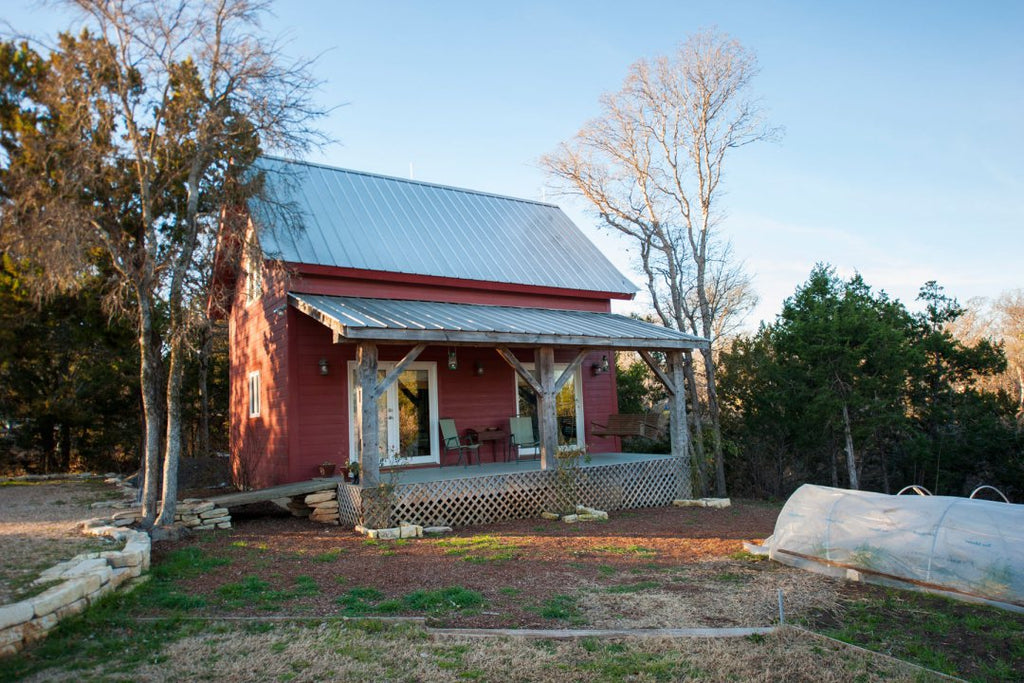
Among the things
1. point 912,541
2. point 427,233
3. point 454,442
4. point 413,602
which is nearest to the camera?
point 413,602

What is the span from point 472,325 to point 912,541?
21.1 feet

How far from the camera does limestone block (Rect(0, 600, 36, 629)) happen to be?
14.2ft

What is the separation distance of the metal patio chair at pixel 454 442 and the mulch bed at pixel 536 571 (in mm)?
2503

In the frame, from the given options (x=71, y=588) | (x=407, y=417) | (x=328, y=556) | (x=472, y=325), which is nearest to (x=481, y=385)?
(x=407, y=417)

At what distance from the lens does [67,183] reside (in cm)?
829

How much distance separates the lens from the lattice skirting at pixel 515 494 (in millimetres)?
9445

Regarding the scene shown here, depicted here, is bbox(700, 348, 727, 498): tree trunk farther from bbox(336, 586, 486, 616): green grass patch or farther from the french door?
bbox(336, 586, 486, 616): green grass patch

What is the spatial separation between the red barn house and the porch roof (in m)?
0.04

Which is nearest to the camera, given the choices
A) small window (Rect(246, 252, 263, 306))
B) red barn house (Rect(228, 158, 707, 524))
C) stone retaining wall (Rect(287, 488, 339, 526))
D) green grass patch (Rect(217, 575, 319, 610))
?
green grass patch (Rect(217, 575, 319, 610))

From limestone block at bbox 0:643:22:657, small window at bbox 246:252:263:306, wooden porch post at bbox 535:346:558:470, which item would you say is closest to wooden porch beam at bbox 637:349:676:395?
wooden porch post at bbox 535:346:558:470

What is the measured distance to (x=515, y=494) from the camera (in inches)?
412

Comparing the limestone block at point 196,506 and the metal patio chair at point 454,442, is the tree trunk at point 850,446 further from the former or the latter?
the limestone block at point 196,506

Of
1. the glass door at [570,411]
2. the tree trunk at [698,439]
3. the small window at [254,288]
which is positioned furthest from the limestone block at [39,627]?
the tree trunk at [698,439]

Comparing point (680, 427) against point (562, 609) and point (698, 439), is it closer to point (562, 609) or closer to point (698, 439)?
point (698, 439)
